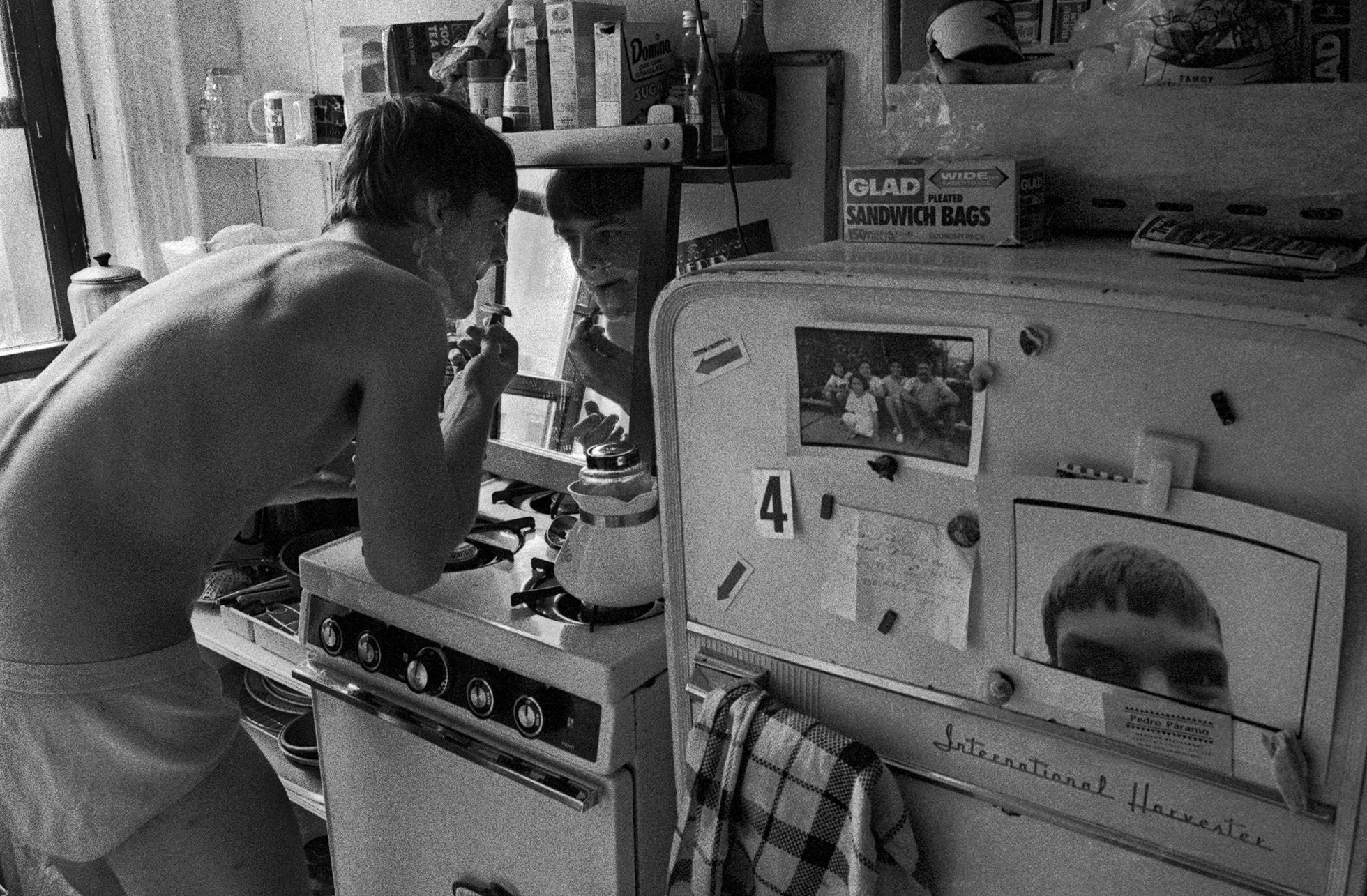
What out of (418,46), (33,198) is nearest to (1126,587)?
(418,46)

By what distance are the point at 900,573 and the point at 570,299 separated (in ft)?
3.19

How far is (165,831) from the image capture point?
4.62 ft

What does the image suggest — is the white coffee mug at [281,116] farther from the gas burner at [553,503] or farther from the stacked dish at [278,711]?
the stacked dish at [278,711]

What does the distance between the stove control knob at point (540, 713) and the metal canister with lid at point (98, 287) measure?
182 centimetres

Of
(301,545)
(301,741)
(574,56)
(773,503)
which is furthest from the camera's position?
(301,545)

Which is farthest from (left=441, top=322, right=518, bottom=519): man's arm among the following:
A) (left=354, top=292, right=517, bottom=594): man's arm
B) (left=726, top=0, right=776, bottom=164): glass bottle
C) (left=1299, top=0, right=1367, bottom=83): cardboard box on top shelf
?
(left=1299, top=0, right=1367, bottom=83): cardboard box on top shelf

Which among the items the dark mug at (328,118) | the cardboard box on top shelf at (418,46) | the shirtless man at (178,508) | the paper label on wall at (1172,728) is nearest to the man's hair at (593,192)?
the cardboard box on top shelf at (418,46)

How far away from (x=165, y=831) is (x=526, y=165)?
1.14 metres

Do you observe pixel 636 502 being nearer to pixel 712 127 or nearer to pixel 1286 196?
pixel 712 127

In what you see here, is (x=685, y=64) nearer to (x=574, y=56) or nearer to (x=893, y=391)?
(x=574, y=56)

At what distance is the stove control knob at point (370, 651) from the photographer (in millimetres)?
1618

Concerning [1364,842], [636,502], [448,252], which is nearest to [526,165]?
[448,252]

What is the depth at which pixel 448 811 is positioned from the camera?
1581 mm

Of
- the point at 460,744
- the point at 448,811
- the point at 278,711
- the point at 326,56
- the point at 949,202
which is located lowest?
the point at 278,711
